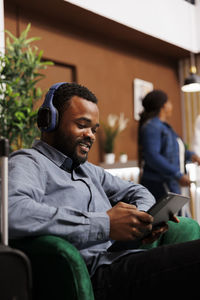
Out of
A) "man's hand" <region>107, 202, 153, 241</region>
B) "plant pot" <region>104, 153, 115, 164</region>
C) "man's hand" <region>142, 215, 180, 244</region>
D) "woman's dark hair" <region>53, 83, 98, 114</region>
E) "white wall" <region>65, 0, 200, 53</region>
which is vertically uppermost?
"white wall" <region>65, 0, 200, 53</region>

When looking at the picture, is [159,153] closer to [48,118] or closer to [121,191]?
[121,191]

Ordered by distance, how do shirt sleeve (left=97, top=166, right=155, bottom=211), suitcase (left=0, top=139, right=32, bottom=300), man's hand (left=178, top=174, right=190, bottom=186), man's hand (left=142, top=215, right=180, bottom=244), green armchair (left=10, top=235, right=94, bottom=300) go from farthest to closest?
man's hand (left=178, top=174, right=190, bottom=186) < shirt sleeve (left=97, top=166, right=155, bottom=211) < man's hand (left=142, top=215, right=180, bottom=244) < green armchair (left=10, top=235, right=94, bottom=300) < suitcase (left=0, top=139, right=32, bottom=300)

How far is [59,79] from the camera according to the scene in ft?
14.5

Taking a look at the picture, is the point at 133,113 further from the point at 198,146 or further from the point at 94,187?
the point at 94,187

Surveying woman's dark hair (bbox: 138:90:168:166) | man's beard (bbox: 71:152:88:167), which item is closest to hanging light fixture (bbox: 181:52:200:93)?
woman's dark hair (bbox: 138:90:168:166)

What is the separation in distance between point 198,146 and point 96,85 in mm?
1582

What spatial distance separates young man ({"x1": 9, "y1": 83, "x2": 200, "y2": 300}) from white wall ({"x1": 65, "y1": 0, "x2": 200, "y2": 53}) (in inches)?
109

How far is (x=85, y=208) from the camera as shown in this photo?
149cm

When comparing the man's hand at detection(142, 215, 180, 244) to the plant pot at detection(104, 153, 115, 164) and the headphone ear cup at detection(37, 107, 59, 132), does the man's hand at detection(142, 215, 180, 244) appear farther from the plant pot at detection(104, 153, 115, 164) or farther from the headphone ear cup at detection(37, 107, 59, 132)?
the plant pot at detection(104, 153, 115, 164)

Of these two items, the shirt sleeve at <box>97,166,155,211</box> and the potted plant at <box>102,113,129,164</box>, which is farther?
the potted plant at <box>102,113,129,164</box>

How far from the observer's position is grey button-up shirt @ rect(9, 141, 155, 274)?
117 cm

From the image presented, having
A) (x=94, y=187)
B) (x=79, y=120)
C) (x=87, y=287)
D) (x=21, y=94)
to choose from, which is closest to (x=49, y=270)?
(x=87, y=287)

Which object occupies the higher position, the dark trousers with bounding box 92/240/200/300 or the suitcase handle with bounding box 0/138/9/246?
the suitcase handle with bounding box 0/138/9/246

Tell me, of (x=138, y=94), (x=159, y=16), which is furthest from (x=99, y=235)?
(x=159, y=16)
